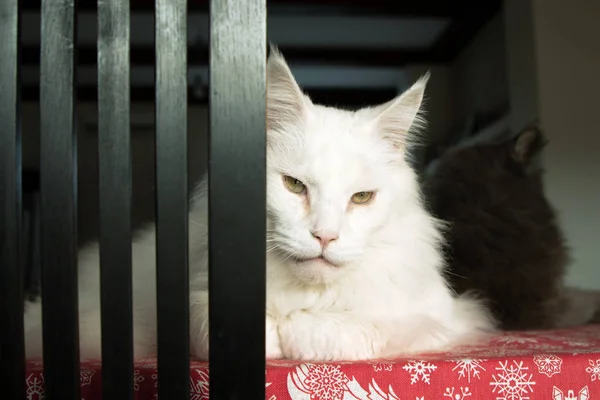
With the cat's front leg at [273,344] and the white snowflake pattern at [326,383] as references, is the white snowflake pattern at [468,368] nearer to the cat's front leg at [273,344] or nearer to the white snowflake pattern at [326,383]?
the white snowflake pattern at [326,383]

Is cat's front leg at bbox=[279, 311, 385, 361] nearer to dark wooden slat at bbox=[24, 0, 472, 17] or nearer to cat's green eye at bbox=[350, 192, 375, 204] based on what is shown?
cat's green eye at bbox=[350, 192, 375, 204]

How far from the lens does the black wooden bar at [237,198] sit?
31.1 inches

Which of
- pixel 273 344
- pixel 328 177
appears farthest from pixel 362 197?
pixel 273 344

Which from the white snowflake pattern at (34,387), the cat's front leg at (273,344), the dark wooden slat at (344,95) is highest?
the dark wooden slat at (344,95)

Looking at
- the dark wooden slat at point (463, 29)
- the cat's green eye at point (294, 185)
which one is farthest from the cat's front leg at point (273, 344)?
the dark wooden slat at point (463, 29)

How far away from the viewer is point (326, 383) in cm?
100

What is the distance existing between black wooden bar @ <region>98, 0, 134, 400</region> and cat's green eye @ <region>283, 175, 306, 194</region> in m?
0.44

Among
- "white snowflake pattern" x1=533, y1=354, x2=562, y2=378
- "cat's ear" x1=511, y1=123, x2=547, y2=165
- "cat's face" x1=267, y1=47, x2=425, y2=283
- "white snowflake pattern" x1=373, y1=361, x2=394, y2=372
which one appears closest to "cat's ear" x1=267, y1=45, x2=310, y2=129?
"cat's face" x1=267, y1=47, x2=425, y2=283

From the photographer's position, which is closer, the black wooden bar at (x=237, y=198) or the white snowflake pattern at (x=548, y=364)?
the black wooden bar at (x=237, y=198)

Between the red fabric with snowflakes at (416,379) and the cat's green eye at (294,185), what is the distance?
297 millimetres

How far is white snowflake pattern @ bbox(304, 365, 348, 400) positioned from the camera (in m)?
0.99

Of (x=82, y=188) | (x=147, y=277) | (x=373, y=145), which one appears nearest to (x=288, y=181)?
(x=373, y=145)

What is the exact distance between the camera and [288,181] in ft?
3.99

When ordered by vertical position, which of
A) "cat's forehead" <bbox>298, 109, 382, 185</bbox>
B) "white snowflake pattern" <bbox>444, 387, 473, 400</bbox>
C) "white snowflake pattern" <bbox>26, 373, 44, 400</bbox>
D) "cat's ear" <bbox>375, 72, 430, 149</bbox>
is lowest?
"white snowflake pattern" <bbox>444, 387, 473, 400</bbox>
